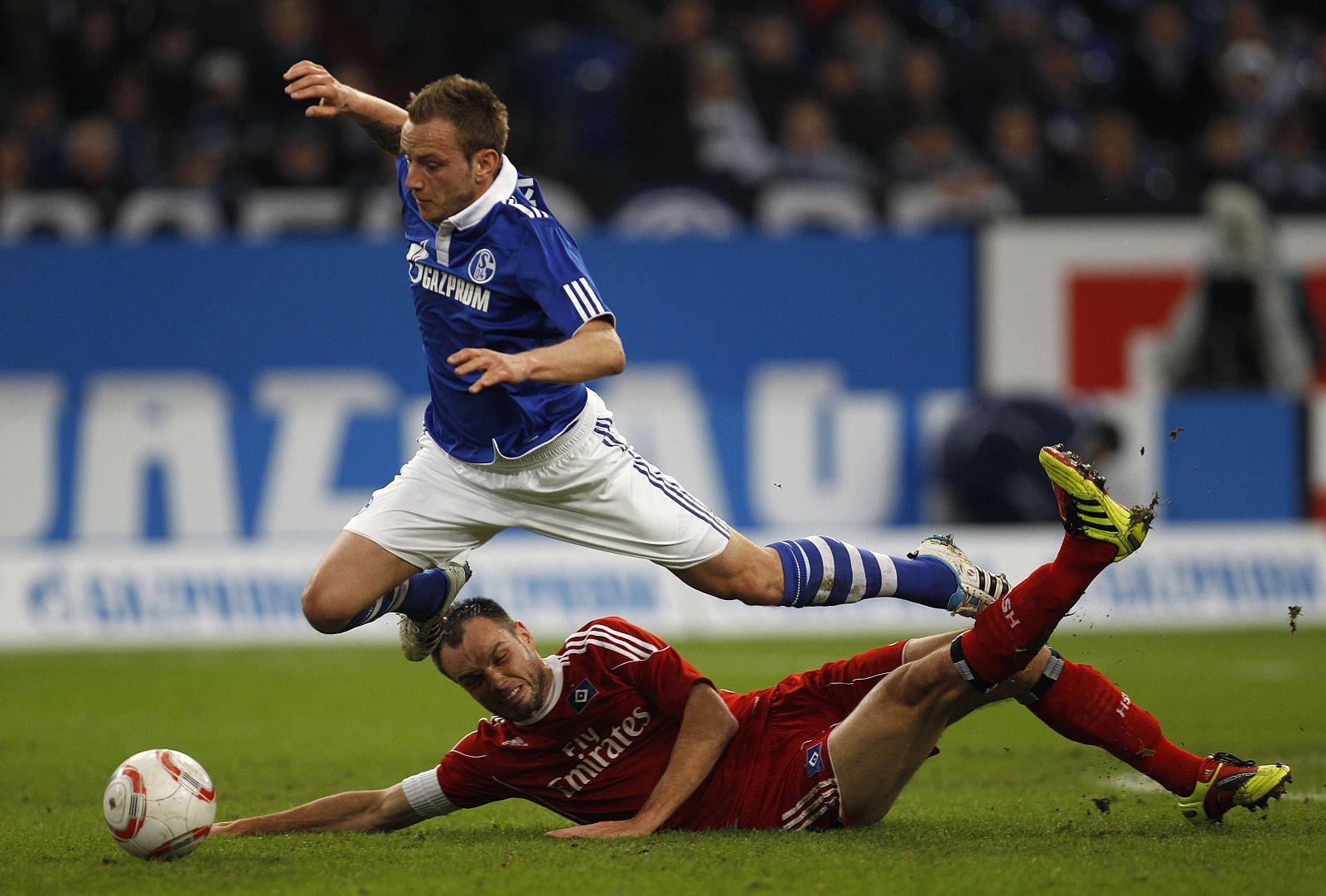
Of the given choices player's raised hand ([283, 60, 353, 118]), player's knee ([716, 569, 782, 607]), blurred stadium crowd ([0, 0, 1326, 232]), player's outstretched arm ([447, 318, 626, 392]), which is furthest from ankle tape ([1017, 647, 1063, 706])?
blurred stadium crowd ([0, 0, 1326, 232])

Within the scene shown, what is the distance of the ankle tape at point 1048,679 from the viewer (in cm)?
551

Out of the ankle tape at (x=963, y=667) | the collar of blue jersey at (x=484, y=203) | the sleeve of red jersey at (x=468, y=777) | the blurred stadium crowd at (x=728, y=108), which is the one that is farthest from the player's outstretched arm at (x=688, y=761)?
the blurred stadium crowd at (x=728, y=108)

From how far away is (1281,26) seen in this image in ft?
58.5

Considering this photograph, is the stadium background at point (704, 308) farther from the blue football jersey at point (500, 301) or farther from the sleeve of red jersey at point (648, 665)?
the sleeve of red jersey at point (648, 665)

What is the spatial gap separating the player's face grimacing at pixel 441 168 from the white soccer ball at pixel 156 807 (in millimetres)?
1955

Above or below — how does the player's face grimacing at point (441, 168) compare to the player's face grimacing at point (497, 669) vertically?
above

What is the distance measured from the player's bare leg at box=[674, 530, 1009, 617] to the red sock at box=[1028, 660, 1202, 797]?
0.58 m

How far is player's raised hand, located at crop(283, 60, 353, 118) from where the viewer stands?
20.4ft

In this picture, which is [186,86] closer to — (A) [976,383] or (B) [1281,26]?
(A) [976,383]

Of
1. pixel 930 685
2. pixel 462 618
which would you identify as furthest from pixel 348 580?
pixel 930 685

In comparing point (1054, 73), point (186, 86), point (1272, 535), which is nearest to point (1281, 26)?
point (1054, 73)

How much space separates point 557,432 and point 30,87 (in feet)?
36.2

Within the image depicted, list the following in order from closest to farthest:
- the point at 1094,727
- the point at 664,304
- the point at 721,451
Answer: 1. the point at 1094,727
2. the point at 721,451
3. the point at 664,304

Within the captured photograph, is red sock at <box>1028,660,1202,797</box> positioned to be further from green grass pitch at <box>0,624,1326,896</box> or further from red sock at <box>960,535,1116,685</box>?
red sock at <box>960,535,1116,685</box>
